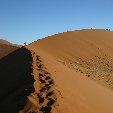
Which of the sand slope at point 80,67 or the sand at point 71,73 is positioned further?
the sand slope at point 80,67

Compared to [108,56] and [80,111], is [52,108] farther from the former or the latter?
[108,56]

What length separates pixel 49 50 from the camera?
24750 millimetres

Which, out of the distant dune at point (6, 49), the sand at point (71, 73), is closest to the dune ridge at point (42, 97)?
the sand at point (71, 73)

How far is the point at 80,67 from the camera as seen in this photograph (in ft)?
67.2

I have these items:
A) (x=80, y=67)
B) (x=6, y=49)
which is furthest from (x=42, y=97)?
(x=6, y=49)

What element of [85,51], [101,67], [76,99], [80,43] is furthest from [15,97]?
[80,43]

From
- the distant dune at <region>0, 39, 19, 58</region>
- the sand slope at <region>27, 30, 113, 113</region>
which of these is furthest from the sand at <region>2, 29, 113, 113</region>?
the distant dune at <region>0, 39, 19, 58</region>

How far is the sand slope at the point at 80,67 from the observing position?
855 centimetres

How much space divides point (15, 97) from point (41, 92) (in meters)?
0.84

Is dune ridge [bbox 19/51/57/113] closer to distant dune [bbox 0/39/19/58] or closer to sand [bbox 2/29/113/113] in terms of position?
sand [bbox 2/29/113/113]

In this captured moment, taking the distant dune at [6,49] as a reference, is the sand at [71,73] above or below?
above

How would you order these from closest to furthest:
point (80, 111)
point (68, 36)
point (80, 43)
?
point (80, 111)
point (80, 43)
point (68, 36)

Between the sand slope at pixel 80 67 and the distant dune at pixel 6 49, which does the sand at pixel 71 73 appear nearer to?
the sand slope at pixel 80 67

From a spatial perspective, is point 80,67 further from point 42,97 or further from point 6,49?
point 6,49
